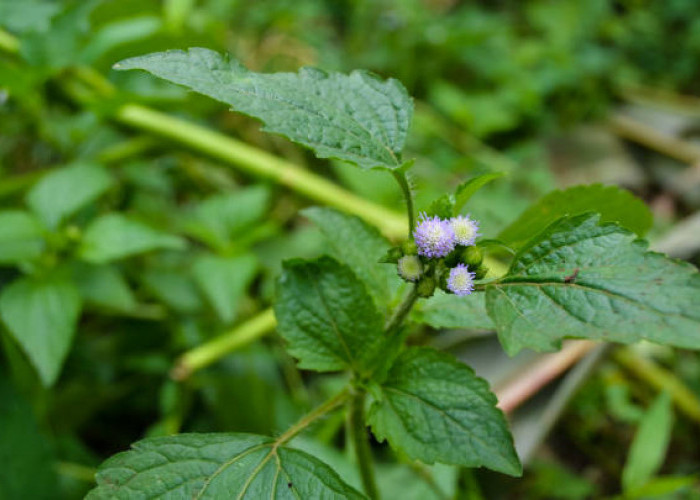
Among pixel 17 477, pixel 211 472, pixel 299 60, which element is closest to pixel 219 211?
pixel 17 477

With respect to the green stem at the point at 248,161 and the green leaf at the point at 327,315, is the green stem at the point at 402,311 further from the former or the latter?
the green stem at the point at 248,161

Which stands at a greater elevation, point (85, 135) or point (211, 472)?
point (85, 135)

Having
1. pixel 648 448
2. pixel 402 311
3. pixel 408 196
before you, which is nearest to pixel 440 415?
pixel 402 311

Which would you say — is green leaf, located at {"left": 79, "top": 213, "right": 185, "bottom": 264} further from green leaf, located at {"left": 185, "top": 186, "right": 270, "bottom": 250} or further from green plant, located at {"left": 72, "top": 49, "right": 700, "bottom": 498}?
green plant, located at {"left": 72, "top": 49, "right": 700, "bottom": 498}

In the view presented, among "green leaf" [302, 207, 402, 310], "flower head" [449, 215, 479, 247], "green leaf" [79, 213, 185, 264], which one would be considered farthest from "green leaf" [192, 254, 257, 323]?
"flower head" [449, 215, 479, 247]

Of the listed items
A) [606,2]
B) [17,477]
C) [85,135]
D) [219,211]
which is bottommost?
[17,477]

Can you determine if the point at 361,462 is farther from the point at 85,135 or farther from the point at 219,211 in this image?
the point at 85,135

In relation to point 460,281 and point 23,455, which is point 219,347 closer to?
point 23,455
